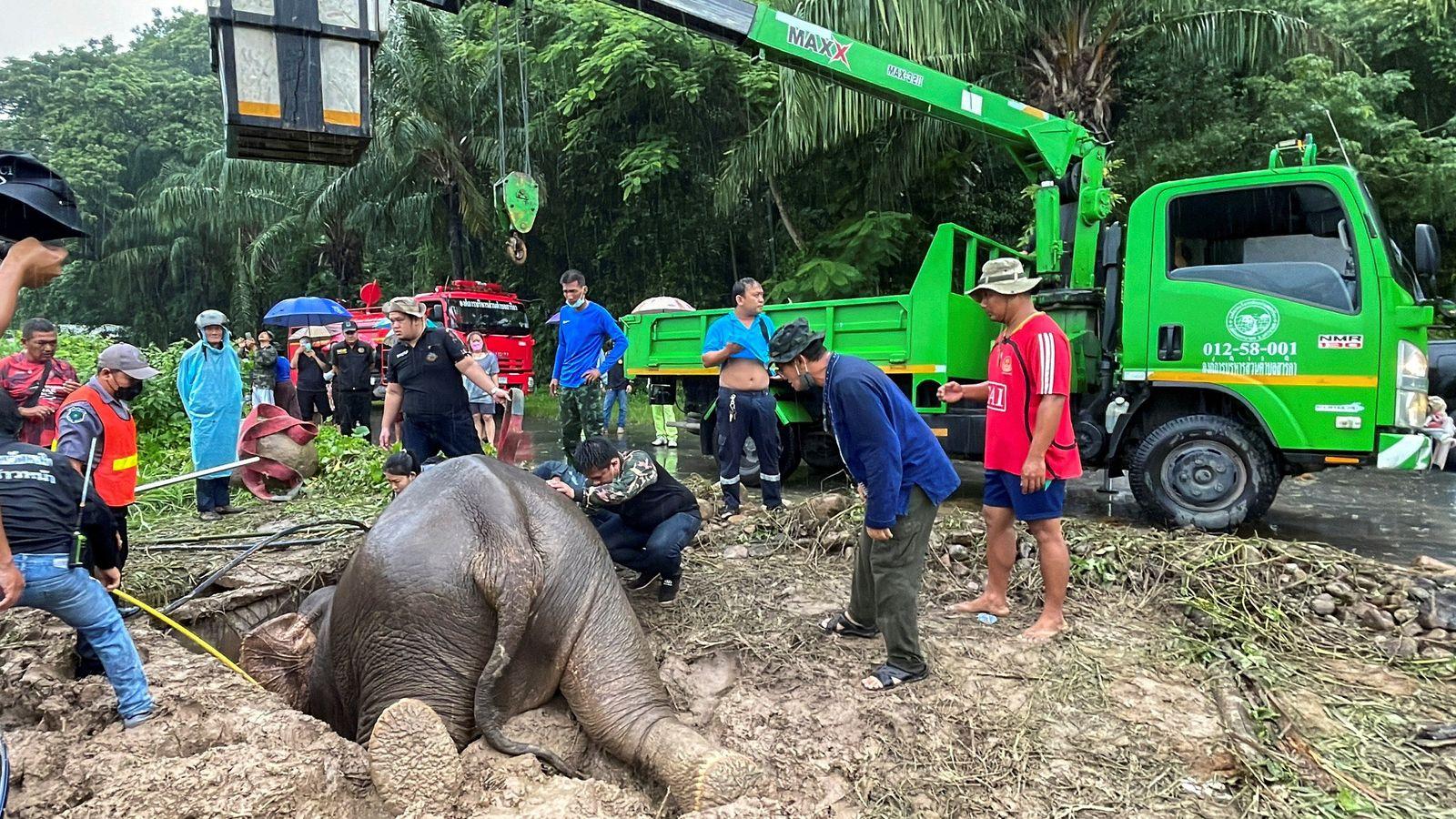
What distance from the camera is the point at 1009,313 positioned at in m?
4.18

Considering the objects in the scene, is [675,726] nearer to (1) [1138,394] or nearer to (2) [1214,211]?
(1) [1138,394]

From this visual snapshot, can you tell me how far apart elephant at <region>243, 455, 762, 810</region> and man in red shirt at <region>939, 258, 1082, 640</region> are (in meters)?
1.91

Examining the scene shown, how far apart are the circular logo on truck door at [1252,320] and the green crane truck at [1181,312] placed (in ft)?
0.03

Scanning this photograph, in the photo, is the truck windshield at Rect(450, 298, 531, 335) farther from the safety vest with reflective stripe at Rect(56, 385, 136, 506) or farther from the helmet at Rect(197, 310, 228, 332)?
the safety vest with reflective stripe at Rect(56, 385, 136, 506)

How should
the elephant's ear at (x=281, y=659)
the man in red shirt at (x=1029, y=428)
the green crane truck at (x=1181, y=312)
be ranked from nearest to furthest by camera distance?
the elephant's ear at (x=281, y=659) < the man in red shirt at (x=1029, y=428) < the green crane truck at (x=1181, y=312)

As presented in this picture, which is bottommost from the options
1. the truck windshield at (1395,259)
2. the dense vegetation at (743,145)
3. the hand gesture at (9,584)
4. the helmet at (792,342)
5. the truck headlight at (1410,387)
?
the hand gesture at (9,584)

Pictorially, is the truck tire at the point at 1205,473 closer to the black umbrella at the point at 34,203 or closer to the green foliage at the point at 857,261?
the black umbrella at the point at 34,203

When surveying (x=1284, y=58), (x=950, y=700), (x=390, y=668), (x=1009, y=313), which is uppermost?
(x=1284, y=58)

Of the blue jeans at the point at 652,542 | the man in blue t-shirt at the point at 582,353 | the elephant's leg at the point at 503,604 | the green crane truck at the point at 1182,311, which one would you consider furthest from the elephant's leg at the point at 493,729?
the green crane truck at the point at 1182,311

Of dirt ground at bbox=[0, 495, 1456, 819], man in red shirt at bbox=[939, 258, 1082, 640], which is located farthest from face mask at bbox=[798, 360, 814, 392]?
dirt ground at bbox=[0, 495, 1456, 819]

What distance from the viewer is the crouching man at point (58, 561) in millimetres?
2947

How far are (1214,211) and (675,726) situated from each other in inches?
213

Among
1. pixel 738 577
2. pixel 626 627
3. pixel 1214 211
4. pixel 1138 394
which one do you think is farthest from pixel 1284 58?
pixel 626 627

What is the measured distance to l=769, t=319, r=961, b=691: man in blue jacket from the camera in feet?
11.6
